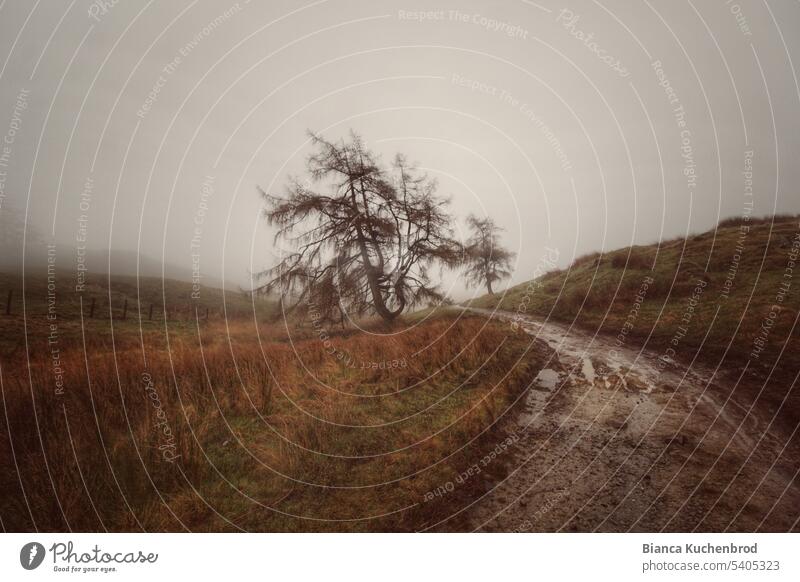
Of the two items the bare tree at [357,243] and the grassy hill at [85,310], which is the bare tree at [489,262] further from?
the grassy hill at [85,310]

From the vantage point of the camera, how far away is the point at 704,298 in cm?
948

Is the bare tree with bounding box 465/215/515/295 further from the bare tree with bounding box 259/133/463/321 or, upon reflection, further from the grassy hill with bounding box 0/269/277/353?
the grassy hill with bounding box 0/269/277/353

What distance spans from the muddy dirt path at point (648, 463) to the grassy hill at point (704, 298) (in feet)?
5.44

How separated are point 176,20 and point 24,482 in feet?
30.6

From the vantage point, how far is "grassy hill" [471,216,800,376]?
Answer: 7.06m

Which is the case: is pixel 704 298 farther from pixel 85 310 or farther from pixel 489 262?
pixel 85 310

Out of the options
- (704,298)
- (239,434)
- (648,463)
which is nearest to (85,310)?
(239,434)

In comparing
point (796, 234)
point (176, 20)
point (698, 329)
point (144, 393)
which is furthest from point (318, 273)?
point (796, 234)

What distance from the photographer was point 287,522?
11.8 feet

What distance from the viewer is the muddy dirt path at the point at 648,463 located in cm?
359

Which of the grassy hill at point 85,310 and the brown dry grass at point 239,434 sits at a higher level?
the grassy hill at point 85,310

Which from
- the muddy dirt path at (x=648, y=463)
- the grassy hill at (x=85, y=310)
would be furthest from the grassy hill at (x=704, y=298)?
the grassy hill at (x=85, y=310)

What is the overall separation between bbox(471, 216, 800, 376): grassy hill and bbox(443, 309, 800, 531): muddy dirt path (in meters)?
1.66
